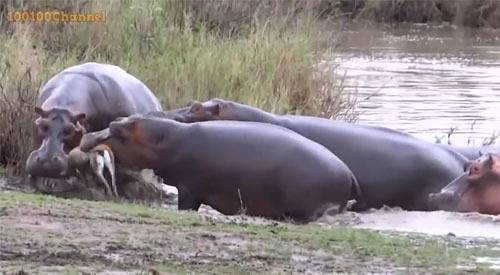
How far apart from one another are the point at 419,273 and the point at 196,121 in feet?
11.1

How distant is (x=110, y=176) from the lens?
7363 millimetres

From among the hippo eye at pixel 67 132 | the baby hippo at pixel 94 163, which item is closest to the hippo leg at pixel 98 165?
the baby hippo at pixel 94 163

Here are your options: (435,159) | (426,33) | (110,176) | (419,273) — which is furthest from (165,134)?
(426,33)

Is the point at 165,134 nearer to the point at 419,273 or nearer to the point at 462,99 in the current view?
the point at 419,273

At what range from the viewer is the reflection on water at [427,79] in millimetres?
12875

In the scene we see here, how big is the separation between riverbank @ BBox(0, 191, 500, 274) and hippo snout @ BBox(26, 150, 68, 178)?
1.21m

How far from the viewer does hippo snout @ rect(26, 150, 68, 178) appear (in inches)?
284

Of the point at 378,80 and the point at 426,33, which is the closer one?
the point at 378,80

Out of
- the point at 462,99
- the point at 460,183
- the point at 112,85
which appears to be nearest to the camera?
the point at 460,183

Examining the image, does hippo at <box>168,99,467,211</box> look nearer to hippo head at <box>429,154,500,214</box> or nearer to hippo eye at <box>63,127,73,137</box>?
hippo head at <box>429,154,500,214</box>

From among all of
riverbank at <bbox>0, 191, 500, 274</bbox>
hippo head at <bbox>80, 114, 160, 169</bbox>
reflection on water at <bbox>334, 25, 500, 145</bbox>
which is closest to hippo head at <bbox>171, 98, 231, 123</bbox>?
hippo head at <bbox>80, 114, 160, 169</bbox>

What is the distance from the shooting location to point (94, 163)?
7.29 metres

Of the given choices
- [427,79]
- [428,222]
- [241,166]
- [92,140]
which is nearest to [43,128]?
[92,140]

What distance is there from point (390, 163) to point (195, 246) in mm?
2750
